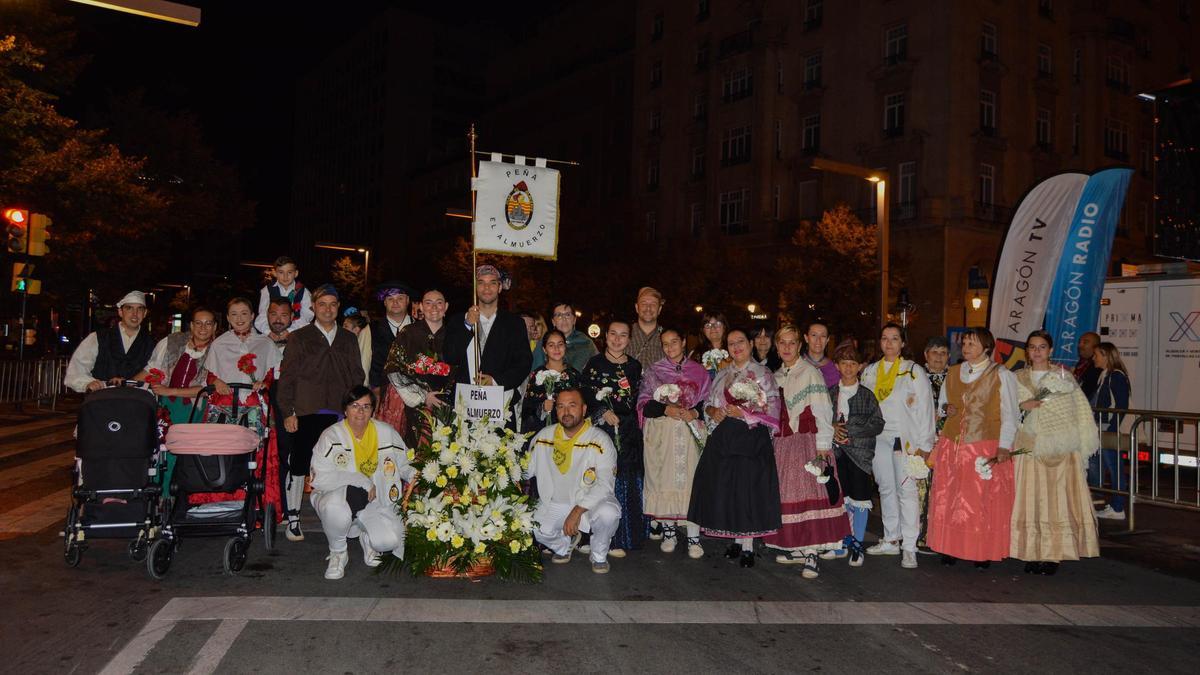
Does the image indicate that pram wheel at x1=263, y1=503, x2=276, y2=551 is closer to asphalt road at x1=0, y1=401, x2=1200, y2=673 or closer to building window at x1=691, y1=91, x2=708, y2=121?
asphalt road at x1=0, y1=401, x2=1200, y2=673

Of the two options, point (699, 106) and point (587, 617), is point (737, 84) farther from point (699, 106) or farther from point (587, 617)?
point (587, 617)

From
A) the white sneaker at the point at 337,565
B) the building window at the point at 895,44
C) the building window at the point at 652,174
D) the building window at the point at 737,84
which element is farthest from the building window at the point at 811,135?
the white sneaker at the point at 337,565

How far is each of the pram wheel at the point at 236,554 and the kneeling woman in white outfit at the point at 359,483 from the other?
59 centimetres

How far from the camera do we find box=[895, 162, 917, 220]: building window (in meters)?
35.4

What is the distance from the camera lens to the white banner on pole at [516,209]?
820 centimetres

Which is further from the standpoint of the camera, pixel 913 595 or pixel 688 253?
pixel 688 253

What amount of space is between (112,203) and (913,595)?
23089mm

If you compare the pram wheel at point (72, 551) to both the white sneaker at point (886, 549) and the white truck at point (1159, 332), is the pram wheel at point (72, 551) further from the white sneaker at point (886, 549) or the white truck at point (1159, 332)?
the white truck at point (1159, 332)

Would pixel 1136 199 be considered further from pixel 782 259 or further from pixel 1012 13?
→ pixel 782 259

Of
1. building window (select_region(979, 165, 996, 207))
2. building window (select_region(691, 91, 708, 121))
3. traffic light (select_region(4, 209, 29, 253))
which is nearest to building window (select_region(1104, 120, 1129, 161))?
building window (select_region(979, 165, 996, 207))

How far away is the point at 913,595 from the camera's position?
6648 millimetres

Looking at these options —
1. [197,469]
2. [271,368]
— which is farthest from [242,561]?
[271,368]

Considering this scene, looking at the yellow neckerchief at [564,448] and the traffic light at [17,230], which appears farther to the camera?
the traffic light at [17,230]

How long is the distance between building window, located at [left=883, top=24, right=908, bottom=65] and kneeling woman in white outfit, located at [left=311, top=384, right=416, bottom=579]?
34.3m
